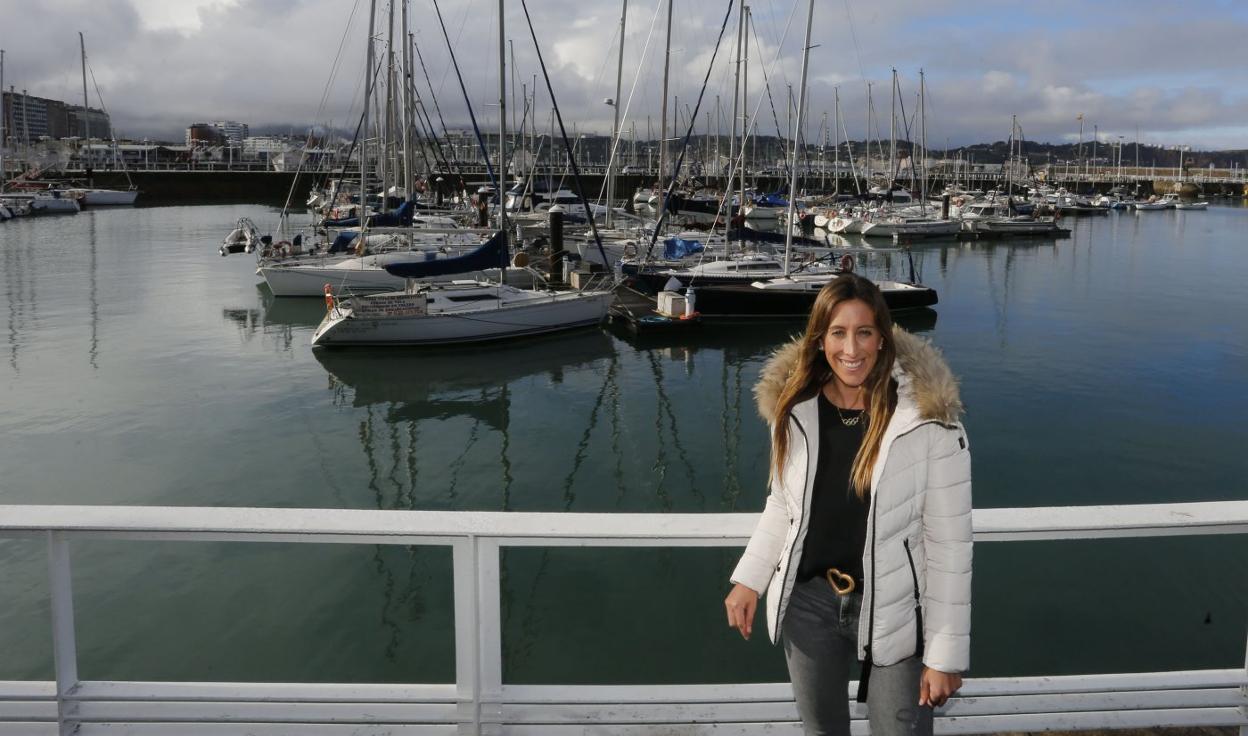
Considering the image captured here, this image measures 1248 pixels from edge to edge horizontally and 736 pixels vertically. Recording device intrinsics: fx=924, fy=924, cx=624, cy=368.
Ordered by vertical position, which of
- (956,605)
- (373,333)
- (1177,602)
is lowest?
(1177,602)

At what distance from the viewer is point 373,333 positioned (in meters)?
19.1

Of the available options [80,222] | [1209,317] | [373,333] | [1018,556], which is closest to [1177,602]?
[1018,556]

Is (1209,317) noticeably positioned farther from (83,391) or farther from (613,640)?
(83,391)

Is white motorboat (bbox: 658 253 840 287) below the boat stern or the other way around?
the other way around

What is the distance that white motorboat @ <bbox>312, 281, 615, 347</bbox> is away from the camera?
1892 centimetres

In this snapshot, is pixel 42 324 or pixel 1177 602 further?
pixel 42 324

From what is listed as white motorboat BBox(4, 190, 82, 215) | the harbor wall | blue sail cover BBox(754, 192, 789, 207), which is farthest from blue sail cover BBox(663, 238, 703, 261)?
white motorboat BBox(4, 190, 82, 215)

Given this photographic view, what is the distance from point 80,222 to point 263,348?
40.4m

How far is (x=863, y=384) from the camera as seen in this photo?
2395 millimetres

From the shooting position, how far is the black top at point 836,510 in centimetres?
232

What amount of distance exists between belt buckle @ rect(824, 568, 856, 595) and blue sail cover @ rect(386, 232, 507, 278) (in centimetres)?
1848

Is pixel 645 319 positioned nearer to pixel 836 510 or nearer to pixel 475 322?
pixel 475 322

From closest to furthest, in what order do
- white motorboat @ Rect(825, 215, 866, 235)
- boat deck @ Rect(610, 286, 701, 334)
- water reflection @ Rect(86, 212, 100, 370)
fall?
water reflection @ Rect(86, 212, 100, 370)
boat deck @ Rect(610, 286, 701, 334)
white motorboat @ Rect(825, 215, 866, 235)

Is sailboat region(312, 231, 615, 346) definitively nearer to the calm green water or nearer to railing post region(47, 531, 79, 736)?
the calm green water
